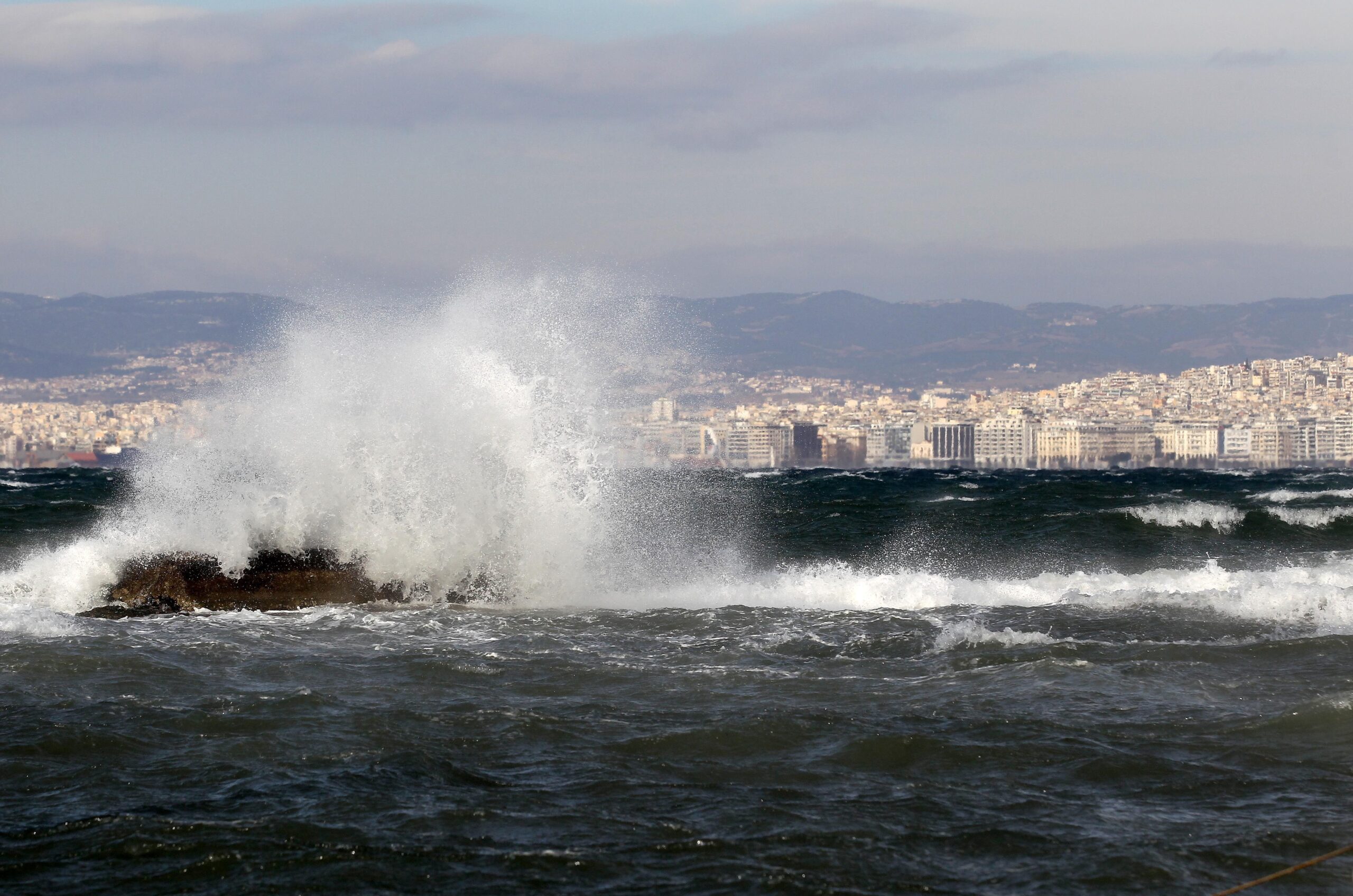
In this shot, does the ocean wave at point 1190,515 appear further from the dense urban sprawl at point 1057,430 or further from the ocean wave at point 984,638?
the dense urban sprawl at point 1057,430

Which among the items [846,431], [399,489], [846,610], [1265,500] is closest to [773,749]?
[846,610]

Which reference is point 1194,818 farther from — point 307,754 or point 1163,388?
point 1163,388

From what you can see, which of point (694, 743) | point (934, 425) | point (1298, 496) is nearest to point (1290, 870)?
point (694, 743)

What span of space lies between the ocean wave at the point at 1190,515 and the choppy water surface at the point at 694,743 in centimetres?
1246

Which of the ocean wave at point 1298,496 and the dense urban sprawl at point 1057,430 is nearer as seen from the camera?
the ocean wave at point 1298,496

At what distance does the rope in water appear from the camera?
224 inches

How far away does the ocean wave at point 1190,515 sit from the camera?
28719mm

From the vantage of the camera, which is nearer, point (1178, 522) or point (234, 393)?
point (234, 393)

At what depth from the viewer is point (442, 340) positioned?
18188mm

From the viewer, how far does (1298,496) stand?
131 ft

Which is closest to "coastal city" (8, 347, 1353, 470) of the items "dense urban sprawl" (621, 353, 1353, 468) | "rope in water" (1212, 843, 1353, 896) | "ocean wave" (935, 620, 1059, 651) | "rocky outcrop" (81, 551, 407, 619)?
"dense urban sprawl" (621, 353, 1353, 468)

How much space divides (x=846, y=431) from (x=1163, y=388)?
56.5 meters

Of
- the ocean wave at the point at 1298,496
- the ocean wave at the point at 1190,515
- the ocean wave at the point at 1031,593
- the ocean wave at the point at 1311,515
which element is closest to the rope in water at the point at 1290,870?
the ocean wave at the point at 1031,593

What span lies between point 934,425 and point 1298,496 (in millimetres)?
104430
